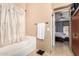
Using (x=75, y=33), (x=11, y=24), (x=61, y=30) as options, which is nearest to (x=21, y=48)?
(x=11, y=24)

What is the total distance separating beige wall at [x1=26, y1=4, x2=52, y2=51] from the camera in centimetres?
153

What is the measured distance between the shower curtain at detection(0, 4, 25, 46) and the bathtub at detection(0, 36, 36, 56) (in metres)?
0.06

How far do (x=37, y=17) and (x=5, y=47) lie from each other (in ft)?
1.90

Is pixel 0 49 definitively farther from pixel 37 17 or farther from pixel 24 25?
pixel 37 17

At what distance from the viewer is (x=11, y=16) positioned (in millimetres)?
1517

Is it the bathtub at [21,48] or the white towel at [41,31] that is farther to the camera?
the white towel at [41,31]

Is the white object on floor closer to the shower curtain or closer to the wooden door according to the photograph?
the wooden door

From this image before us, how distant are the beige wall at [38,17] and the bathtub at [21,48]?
8 cm

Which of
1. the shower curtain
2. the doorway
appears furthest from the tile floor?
the shower curtain

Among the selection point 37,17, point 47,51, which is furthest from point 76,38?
point 37,17

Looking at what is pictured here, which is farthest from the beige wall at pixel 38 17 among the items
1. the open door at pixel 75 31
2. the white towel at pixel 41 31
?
the open door at pixel 75 31

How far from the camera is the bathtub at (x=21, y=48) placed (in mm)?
1438

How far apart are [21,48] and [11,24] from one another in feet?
1.16

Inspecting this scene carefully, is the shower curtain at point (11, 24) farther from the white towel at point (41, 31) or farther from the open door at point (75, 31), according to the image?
the open door at point (75, 31)
